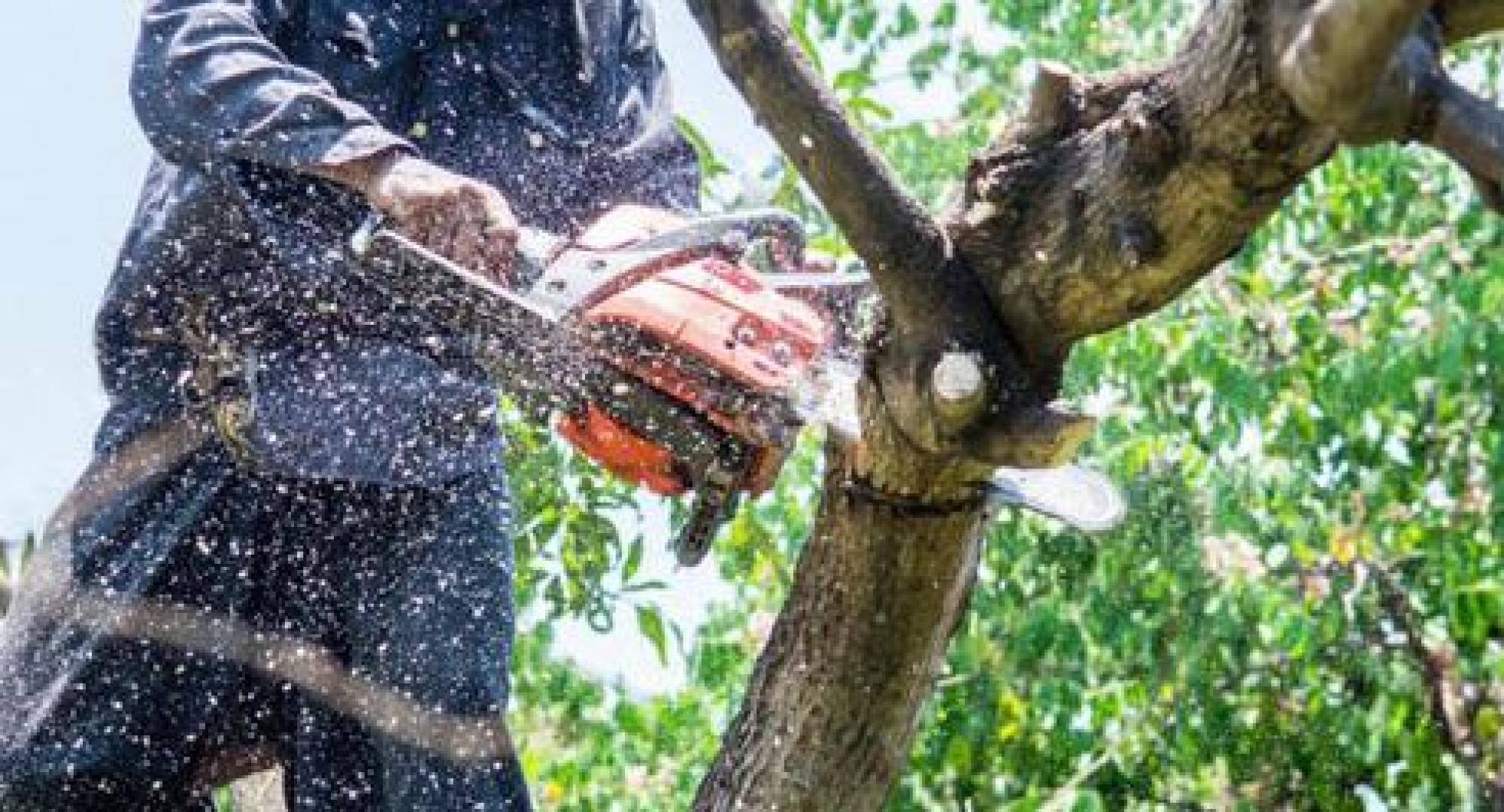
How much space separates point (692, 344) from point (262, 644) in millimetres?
564

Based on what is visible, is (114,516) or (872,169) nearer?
(872,169)

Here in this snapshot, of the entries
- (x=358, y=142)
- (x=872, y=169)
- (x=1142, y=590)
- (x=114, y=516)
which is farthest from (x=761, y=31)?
(x=1142, y=590)

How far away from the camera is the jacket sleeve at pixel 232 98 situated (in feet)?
8.68

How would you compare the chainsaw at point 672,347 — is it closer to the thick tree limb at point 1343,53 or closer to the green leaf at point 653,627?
the thick tree limb at point 1343,53

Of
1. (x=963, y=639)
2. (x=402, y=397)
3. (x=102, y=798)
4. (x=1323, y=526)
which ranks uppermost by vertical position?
(x=1323, y=526)

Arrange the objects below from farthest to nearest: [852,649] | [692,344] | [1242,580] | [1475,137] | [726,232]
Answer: [1242,580]
[726,232]
[692,344]
[852,649]
[1475,137]

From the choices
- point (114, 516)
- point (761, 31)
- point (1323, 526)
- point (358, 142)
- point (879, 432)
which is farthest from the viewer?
point (1323, 526)

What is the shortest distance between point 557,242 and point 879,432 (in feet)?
1.88

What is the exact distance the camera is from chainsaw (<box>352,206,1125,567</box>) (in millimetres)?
2633

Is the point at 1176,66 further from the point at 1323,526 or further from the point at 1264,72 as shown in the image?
the point at 1323,526

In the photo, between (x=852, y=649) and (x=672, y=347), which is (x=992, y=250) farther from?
(x=672, y=347)

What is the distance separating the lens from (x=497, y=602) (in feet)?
8.79

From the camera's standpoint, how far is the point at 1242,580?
6184 millimetres

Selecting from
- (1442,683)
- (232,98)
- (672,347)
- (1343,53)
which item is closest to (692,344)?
(672,347)
